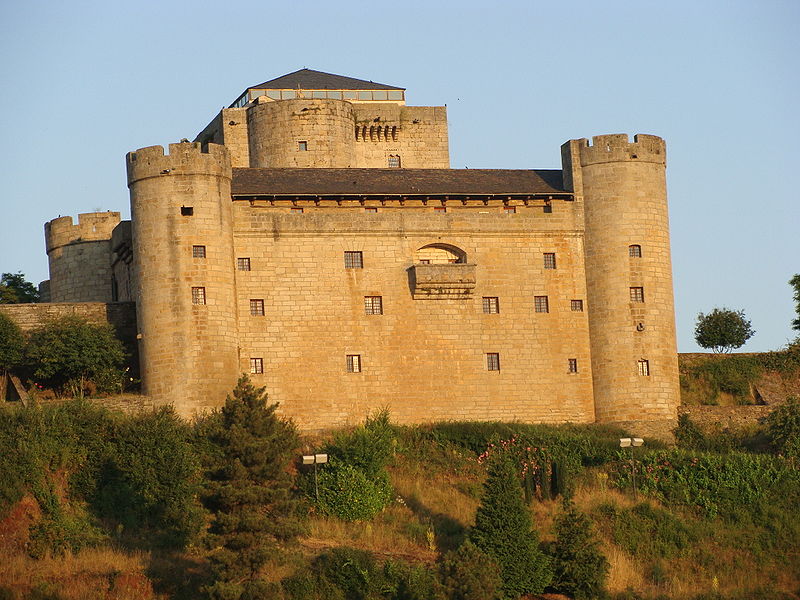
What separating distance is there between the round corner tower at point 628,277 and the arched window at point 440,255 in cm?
460

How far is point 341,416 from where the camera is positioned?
6162cm

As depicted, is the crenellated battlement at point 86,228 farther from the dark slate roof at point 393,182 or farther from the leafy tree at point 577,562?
the leafy tree at point 577,562

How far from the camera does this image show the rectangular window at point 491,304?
6384cm

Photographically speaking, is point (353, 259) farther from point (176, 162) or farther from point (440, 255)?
point (176, 162)

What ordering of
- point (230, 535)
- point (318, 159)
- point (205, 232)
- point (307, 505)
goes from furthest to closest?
point (318, 159) < point (205, 232) < point (307, 505) < point (230, 535)

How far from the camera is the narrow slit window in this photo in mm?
63594

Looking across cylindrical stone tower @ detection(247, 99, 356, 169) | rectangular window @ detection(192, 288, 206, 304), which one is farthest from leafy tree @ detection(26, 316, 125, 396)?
cylindrical stone tower @ detection(247, 99, 356, 169)

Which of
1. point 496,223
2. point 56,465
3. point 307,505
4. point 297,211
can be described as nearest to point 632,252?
point 496,223

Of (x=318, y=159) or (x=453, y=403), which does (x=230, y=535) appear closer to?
(x=453, y=403)

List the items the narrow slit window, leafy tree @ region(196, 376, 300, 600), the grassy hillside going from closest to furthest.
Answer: leafy tree @ region(196, 376, 300, 600)
the grassy hillside
the narrow slit window

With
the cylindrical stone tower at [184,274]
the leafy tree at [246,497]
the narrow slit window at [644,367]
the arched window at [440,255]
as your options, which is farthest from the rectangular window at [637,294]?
the leafy tree at [246,497]

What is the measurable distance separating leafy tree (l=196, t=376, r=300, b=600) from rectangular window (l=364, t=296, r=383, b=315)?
14.2 meters

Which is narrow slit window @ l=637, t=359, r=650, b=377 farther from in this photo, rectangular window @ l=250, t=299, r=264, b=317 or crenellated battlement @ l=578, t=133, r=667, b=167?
rectangular window @ l=250, t=299, r=264, b=317

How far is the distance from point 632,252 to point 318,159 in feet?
50.2
